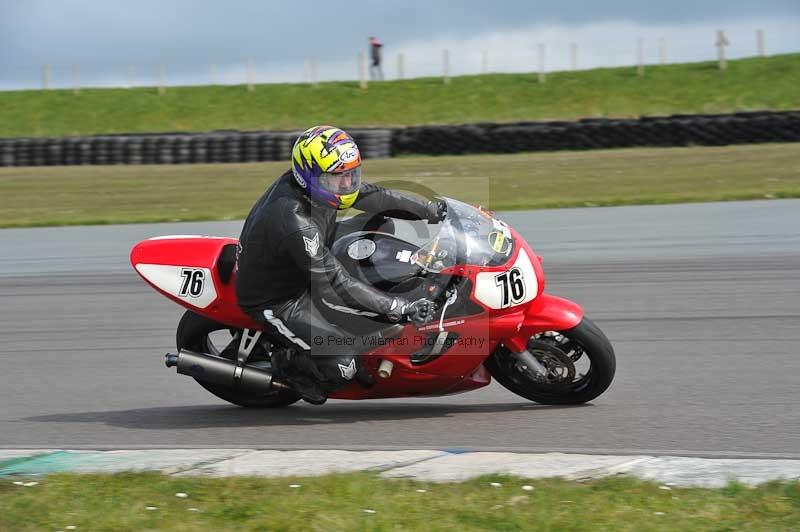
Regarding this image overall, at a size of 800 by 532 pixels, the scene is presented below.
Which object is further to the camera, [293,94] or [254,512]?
[293,94]

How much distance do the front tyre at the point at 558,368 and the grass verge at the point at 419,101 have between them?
1157 inches

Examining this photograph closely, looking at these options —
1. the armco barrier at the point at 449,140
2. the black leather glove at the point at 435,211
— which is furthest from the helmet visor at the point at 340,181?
the armco barrier at the point at 449,140

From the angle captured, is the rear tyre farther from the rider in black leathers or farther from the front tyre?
the front tyre

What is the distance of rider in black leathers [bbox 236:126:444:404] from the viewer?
211 inches

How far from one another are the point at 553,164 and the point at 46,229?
10.3 metres

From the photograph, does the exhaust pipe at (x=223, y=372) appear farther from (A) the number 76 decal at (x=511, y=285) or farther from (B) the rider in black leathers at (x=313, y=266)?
(A) the number 76 decal at (x=511, y=285)

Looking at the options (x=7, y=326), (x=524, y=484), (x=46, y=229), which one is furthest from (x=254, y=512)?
(x=46, y=229)

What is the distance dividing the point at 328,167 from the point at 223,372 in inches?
50.5

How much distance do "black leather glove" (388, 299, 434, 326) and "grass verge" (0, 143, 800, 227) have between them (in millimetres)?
7667

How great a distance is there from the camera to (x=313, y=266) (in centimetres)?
534

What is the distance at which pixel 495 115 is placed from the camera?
1462 inches

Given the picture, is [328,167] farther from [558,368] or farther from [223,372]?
[558,368]

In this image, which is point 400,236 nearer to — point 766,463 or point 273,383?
point 273,383

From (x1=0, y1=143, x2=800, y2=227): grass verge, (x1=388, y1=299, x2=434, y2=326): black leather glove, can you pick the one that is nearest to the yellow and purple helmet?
(x1=388, y1=299, x2=434, y2=326): black leather glove
